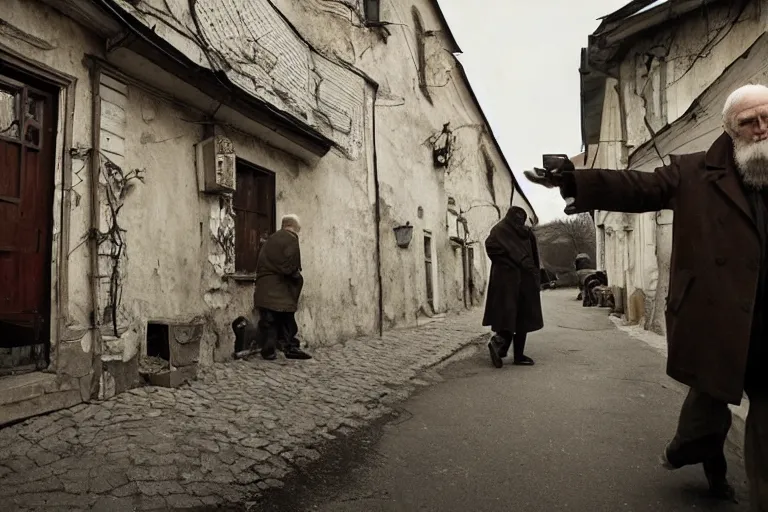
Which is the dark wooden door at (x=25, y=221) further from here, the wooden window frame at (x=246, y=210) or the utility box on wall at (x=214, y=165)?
the wooden window frame at (x=246, y=210)

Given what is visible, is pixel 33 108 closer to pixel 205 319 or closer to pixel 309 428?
pixel 205 319

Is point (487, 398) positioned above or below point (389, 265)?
below

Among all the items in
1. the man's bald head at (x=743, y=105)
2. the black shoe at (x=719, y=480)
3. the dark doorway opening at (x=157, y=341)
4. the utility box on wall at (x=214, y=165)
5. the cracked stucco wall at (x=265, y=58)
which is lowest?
the black shoe at (x=719, y=480)

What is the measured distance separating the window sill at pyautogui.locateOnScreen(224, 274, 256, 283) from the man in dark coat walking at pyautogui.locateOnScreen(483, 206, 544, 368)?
293 cm

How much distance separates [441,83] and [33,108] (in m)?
14.2

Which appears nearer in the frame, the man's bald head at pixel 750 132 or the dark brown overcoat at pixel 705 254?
the dark brown overcoat at pixel 705 254

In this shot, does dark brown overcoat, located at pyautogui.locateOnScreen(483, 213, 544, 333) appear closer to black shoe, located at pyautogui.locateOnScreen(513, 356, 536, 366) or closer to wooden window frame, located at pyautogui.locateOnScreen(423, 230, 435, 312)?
black shoe, located at pyautogui.locateOnScreen(513, 356, 536, 366)

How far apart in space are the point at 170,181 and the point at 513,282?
416 cm

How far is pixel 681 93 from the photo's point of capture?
35.9 feet

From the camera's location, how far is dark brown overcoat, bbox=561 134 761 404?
7.24 feet

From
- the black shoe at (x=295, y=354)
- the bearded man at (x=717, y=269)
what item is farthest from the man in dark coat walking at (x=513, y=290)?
the bearded man at (x=717, y=269)

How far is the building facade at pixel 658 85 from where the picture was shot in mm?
8422

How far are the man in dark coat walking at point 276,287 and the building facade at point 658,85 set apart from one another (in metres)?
5.51

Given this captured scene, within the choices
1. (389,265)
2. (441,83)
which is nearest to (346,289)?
(389,265)
